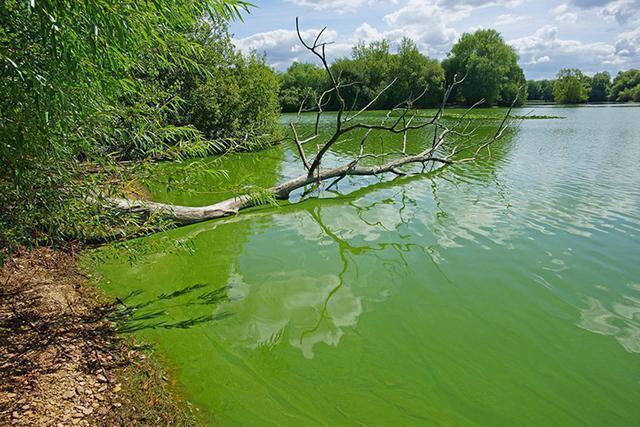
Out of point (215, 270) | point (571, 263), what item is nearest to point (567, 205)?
point (571, 263)

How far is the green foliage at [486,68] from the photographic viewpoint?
5972 centimetres

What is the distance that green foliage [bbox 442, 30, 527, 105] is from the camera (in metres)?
59.7

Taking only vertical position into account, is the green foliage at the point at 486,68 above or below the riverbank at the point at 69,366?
above

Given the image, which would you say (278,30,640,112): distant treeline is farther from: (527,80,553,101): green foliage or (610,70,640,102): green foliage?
(527,80,553,101): green foliage

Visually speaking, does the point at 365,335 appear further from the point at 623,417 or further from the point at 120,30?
the point at 120,30

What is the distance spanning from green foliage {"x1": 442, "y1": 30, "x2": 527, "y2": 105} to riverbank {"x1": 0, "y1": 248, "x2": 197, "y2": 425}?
59937 millimetres

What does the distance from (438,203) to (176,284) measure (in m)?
7.07

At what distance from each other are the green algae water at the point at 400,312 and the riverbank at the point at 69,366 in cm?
32

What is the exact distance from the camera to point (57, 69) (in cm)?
281

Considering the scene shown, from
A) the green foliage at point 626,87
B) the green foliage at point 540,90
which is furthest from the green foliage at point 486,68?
the green foliage at point 540,90

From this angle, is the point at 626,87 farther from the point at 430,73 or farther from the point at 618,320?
the point at 618,320

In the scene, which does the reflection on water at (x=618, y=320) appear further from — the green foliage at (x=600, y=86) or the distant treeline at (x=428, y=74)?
the green foliage at (x=600, y=86)

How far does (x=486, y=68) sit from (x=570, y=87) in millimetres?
35764

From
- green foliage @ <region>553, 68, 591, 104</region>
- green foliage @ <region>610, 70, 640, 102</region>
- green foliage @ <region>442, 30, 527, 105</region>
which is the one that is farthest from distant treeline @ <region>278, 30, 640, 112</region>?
green foliage @ <region>610, 70, 640, 102</region>
